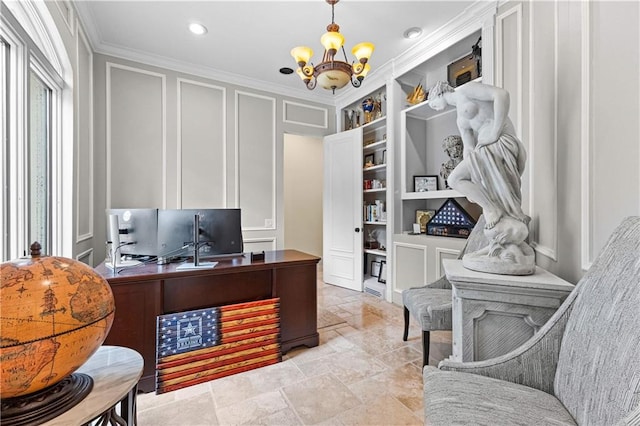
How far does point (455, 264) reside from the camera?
1.72 m

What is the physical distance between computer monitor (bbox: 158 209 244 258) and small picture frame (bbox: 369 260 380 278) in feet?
8.07

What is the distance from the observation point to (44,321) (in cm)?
65

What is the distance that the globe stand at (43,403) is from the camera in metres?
0.66

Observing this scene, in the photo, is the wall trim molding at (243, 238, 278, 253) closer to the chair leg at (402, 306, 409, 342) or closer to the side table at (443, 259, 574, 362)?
the chair leg at (402, 306, 409, 342)

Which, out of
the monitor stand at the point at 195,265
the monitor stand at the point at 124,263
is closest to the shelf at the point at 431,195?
the monitor stand at the point at 195,265

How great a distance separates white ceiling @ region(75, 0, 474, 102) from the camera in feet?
8.46

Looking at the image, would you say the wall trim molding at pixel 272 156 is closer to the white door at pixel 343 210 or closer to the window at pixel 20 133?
the white door at pixel 343 210

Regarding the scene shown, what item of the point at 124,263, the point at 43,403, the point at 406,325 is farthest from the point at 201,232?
the point at 406,325

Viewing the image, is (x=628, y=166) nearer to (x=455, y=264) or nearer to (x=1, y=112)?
(x=455, y=264)

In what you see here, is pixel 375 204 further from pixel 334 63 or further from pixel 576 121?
pixel 576 121

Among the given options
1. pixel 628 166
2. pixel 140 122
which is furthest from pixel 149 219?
pixel 628 166

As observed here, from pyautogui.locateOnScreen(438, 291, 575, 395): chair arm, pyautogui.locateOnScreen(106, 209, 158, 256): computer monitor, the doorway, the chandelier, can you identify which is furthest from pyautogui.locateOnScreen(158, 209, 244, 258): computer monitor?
the doorway

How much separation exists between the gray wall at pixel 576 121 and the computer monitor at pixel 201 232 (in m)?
2.10

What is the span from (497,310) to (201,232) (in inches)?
76.0
